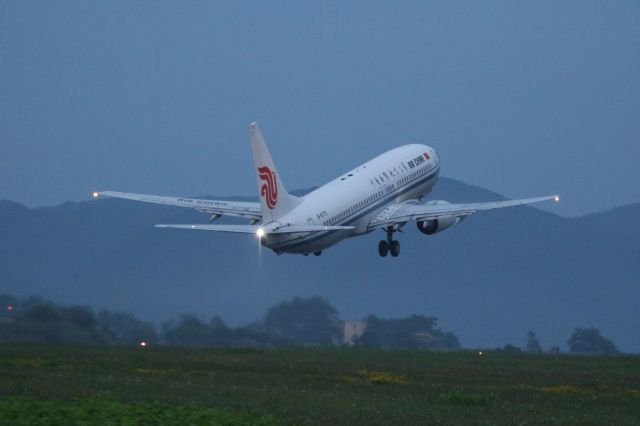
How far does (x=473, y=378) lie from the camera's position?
56.3 metres

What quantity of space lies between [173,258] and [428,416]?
414ft

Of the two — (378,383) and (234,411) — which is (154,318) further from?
(234,411)

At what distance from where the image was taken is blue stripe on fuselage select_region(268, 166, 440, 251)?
72250mm

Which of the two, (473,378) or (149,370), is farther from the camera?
(473,378)

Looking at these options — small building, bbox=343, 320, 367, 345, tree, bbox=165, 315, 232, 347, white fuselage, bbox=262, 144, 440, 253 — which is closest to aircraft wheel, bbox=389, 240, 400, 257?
white fuselage, bbox=262, 144, 440, 253

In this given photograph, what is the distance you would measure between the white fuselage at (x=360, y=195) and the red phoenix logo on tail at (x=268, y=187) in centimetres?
110

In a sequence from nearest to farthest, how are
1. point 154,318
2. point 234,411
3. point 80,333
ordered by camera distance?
1. point 234,411
2. point 80,333
3. point 154,318

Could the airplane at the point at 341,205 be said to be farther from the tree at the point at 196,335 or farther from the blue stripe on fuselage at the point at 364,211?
the tree at the point at 196,335

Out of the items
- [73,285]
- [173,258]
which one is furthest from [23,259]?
[173,258]

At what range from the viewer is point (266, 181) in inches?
2788

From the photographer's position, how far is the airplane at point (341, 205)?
70.7 meters

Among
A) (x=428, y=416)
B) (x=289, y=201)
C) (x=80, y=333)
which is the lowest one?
(x=428, y=416)

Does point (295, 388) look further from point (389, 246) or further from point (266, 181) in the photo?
point (389, 246)

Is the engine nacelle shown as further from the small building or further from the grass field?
the small building
